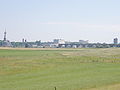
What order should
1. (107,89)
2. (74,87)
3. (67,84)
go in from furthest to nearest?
1. (67,84)
2. (74,87)
3. (107,89)

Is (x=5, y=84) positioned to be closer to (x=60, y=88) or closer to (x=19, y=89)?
(x=19, y=89)

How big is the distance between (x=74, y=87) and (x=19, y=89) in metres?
6.05

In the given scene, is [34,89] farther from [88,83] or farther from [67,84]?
[88,83]

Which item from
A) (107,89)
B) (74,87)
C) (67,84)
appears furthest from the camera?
(67,84)

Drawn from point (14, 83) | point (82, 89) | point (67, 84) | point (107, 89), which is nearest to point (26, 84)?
point (14, 83)

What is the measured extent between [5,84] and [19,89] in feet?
13.6

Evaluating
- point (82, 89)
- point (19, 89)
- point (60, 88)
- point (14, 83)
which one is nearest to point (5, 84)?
point (14, 83)

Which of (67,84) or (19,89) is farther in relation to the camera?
(67,84)

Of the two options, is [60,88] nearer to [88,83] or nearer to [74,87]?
[74,87]

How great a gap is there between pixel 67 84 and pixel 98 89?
5117 millimetres

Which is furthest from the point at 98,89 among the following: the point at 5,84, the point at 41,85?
the point at 5,84

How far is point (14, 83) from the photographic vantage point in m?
31.8

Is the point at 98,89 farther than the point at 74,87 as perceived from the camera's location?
No

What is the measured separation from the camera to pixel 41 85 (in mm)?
30125
